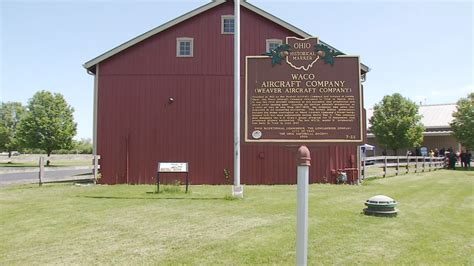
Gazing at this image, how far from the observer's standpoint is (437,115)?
58.7 metres

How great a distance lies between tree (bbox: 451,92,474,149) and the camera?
41.5 m

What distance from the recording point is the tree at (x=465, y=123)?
4147 cm

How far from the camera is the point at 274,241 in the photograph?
719cm

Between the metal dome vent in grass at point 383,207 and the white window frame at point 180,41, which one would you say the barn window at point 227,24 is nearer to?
the white window frame at point 180,41

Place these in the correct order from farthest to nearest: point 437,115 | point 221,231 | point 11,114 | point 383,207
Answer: point 11,114 < point 437,115 < point 383,207 < point 221,231

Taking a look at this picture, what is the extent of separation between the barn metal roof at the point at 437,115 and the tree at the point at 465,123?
12016mm

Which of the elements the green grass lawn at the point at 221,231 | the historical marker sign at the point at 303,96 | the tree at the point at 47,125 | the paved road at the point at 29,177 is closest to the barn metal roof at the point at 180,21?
the paved road at the point at 29,177

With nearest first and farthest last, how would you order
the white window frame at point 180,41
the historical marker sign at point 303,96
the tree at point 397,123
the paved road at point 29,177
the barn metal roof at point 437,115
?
the historical marker sign at point 303,96
the paved road at point 29,177
the white window frame at point 180,41
the tree at point 397,123
the barn metal roof at point 437,115

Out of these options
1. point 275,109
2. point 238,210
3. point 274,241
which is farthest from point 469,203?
point 275,109

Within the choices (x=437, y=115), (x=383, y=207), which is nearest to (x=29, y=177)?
(x=383, y=207)

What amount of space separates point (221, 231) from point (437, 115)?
5734cm

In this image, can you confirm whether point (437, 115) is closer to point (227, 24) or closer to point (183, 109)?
point (227, 24)

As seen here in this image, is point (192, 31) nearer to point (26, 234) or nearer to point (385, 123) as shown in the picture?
point (26, 234)

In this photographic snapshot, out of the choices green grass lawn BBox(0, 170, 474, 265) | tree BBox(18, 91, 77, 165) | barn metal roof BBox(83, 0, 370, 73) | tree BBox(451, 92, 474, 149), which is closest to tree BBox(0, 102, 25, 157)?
tree BBox(18, 91, 77, 165)
